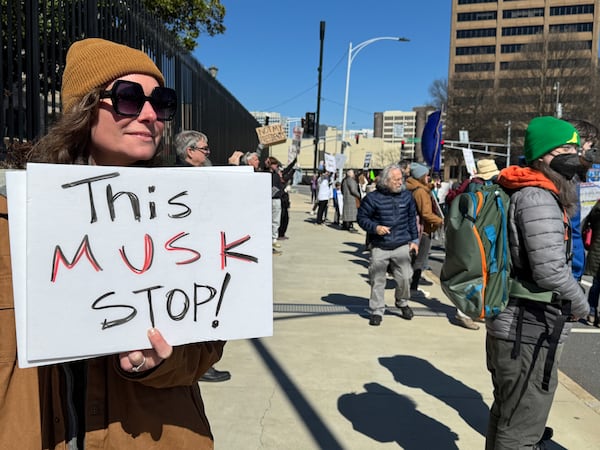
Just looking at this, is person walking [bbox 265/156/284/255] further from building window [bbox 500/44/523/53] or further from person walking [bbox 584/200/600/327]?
building window [bbox 500/44/523/53]

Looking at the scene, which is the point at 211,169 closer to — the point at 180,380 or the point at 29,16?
the point at 180,380

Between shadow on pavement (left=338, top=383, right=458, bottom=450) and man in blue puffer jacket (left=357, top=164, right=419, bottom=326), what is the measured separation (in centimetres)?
189

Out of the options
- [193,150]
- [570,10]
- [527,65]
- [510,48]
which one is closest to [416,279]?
[193,150]

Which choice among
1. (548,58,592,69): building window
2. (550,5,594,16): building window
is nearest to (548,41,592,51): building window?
(548,58,592,69): building window

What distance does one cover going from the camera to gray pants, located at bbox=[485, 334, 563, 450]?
2.41 metres

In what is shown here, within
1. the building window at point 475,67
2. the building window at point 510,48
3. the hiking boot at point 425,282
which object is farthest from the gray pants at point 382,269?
the building window at point 510,48

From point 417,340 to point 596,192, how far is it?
12.2ft

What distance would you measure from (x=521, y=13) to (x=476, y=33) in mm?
7973

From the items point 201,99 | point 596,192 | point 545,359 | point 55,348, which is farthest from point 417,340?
point 201,99

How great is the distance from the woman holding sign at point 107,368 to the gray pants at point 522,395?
1.67 m

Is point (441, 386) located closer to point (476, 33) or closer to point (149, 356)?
point (149, 356)

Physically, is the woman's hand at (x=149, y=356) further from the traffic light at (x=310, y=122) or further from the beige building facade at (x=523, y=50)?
the beige building facade at (x=523, y=50)

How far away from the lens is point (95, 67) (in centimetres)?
133

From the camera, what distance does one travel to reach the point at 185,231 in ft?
3.97
